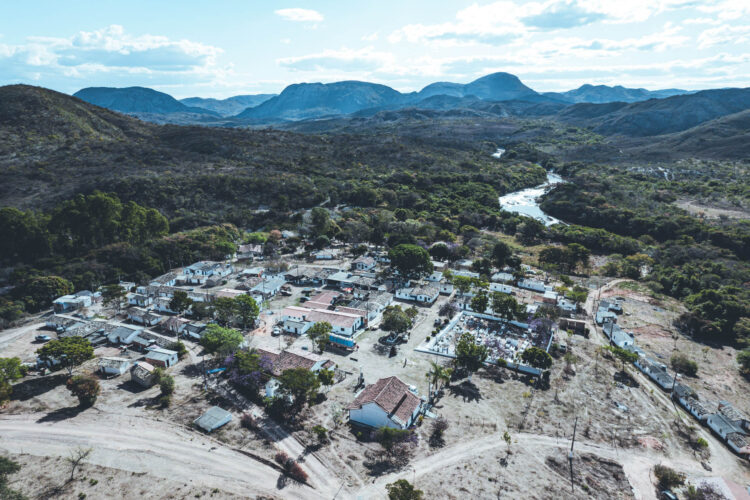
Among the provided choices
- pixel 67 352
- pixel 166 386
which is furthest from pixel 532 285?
pixel 67 352

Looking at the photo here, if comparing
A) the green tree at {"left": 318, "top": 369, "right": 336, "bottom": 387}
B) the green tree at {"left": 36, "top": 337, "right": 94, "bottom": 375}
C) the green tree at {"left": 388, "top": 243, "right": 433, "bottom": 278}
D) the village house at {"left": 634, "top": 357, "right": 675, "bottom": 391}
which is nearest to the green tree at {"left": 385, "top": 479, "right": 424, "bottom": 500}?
the green tree at {"left": 318, "top": 369, "right": 336, "bottom": 387}

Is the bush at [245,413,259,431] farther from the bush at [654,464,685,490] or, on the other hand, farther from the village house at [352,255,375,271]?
the village house at [352,255,375,271]

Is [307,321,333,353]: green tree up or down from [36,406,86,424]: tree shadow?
up

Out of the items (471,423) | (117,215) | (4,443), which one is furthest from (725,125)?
(4,443)

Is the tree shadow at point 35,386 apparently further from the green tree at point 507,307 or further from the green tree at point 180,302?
the green tree at point 507,307

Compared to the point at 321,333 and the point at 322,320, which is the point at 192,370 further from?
the point at 322,320

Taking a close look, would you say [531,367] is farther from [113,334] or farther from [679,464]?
[113,334]
